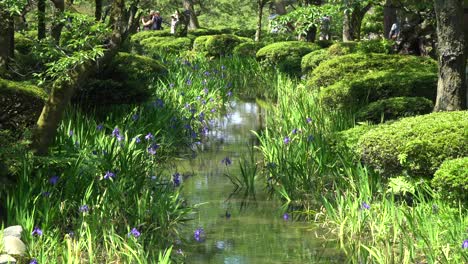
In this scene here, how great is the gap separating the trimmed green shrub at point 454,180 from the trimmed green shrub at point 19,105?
3.57 meters

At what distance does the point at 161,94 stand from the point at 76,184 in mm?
5697

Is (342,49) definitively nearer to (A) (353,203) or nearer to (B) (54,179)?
(A) (353,203)

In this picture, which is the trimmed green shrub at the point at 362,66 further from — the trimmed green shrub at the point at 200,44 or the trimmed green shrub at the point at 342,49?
the trimmed green shrub at the point at 200,44

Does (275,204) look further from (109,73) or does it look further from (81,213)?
(109,73)

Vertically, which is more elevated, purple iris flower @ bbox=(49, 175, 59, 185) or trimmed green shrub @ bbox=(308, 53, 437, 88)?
trimmed green shrub @ bbox=(308, 53, 437, 88)

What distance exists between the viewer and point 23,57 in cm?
1049

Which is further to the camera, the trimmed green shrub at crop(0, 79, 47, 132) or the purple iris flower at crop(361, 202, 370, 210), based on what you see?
the trimmed green shrub at crop(0, 79, 47, 132)

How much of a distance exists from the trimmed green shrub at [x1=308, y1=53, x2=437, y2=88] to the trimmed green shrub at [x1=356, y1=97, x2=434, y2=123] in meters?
1.88

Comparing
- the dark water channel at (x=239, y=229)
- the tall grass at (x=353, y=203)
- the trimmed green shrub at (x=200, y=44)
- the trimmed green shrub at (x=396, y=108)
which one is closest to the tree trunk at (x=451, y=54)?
the trimmed green shrub at (x=396, y=108)

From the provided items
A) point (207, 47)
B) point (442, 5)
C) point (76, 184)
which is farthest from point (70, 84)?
point (207, 47)

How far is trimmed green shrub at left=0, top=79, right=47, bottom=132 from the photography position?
635 cm

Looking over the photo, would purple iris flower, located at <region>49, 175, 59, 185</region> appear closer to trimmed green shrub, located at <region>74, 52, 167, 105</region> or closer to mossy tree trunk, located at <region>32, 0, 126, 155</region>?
mossy tree trunk, located at <region>32, 0, 126, 155</region>

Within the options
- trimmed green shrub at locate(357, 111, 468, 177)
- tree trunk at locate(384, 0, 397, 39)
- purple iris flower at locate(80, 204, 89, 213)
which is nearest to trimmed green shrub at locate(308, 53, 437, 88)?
trimmed green shrub at locate(357, 111, 468, 177)

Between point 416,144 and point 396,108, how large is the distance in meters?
2.17
